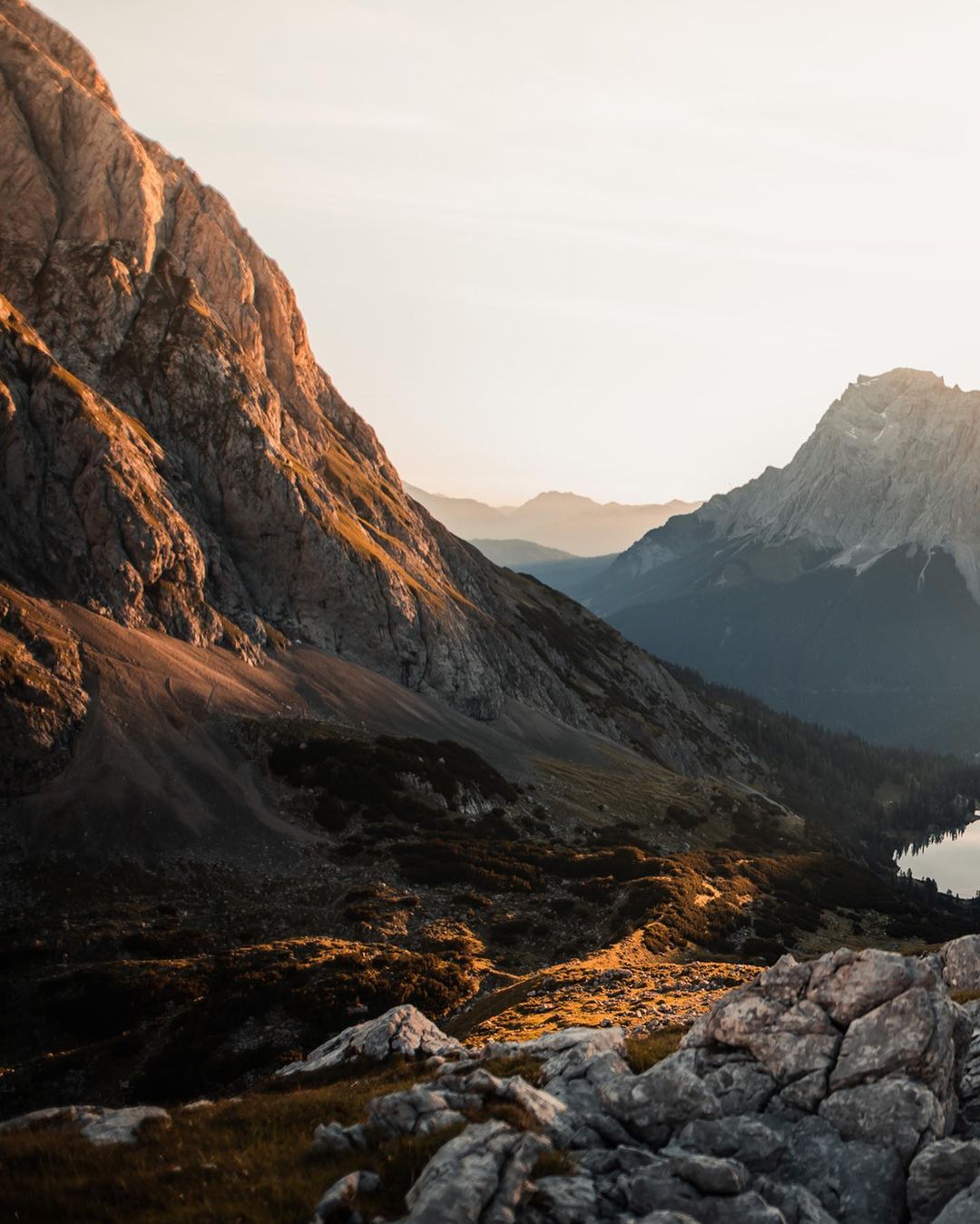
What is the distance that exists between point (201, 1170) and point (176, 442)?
104 m

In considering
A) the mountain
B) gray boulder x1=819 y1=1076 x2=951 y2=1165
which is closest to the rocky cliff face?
the mountain

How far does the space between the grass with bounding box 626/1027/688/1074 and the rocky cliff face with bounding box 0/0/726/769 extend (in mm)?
71439

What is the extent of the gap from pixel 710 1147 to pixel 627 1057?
516 centimetres

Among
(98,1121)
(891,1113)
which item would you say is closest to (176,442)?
(98,1121)

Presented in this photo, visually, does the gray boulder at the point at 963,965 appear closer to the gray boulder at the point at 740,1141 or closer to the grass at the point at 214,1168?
the gray boulder at the point at 740,1141

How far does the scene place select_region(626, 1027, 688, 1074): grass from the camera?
20391mm

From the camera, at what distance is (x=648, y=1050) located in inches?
851

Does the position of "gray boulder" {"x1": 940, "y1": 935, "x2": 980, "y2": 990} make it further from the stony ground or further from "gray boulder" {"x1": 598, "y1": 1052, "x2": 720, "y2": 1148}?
"gray boulder" {"x1": 598, "y1": 1052, "x2": 720, "y2": 1148}

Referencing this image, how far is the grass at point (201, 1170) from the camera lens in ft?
Answer: 42.5

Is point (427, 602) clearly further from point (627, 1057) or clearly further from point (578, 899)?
point (627, 1057)

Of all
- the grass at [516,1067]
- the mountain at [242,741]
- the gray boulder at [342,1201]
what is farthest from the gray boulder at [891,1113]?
the mountain at [242,741]

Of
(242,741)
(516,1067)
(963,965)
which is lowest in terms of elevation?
(242,741)

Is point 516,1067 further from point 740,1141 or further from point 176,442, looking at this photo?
point 176,442

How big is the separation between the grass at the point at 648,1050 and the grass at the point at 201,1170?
276 inches
